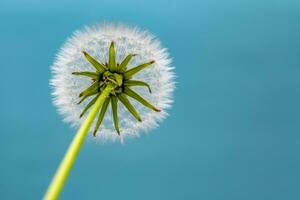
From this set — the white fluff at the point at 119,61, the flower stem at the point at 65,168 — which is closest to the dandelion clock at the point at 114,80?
the white fluff at the point at 119,61

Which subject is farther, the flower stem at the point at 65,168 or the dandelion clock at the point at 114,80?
the dandelion clock at the point at 114,80

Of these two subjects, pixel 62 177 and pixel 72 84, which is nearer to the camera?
pixel 62 177

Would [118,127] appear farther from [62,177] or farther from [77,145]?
[62,177]

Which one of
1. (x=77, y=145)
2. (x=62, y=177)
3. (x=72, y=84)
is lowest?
(x=62, y=177)

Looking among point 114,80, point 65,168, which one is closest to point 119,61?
point 114,80

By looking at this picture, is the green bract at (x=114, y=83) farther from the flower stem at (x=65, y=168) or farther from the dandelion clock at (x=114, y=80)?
the flower stem at (x=65, y=168)

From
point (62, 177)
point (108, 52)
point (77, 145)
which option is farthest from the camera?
point (108, 52)

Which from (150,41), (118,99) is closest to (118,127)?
(118,99)
